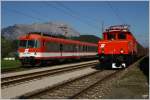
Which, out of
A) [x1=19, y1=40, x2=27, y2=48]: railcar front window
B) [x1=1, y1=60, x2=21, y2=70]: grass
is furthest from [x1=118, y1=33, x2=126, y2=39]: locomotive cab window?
[x1=1, y1=60, x2=21, y2=70]: grass

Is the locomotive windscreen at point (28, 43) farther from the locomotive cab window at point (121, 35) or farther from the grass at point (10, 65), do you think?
the locomotive cab window at point (121, 35)

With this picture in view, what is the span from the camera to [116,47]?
22.9m

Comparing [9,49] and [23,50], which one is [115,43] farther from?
[9,49]

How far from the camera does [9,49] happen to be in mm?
70000

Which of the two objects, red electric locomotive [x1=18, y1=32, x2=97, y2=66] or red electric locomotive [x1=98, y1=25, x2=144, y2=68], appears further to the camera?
red electric locomotive [x1=18, y1=32, x2=97, y2=66]

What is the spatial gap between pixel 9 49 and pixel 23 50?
141 feet

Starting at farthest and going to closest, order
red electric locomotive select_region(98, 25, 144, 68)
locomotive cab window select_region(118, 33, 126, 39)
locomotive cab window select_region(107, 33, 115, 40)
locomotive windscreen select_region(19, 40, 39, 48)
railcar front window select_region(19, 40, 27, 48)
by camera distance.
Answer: railcar front window select_region(19, 40, 27, 48) → locomotive windscreen select_region(19, 40, 39, 48) → locomotive cab window select_region(107, 33, 115, 40) → locomotive cab window select_region(118, 33, 126, 39) → red electric locomotive select_region(98, 25, 144, 68)

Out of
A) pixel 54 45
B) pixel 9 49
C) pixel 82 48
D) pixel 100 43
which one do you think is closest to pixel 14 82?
pixel 100 43

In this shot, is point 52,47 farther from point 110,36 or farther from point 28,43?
point 110,36

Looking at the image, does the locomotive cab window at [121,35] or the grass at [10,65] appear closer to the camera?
the locomotive cab window at [121,35]

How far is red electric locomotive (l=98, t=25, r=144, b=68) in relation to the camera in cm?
2275

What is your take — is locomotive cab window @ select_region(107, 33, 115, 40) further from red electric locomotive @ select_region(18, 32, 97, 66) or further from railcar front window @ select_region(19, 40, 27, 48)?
railcar front window @ select_region(19, 40, 27, 48)

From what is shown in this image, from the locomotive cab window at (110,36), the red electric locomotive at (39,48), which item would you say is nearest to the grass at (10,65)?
the red electric locomotive at (39,48)

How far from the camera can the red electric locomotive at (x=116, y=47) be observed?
74.6 feet
